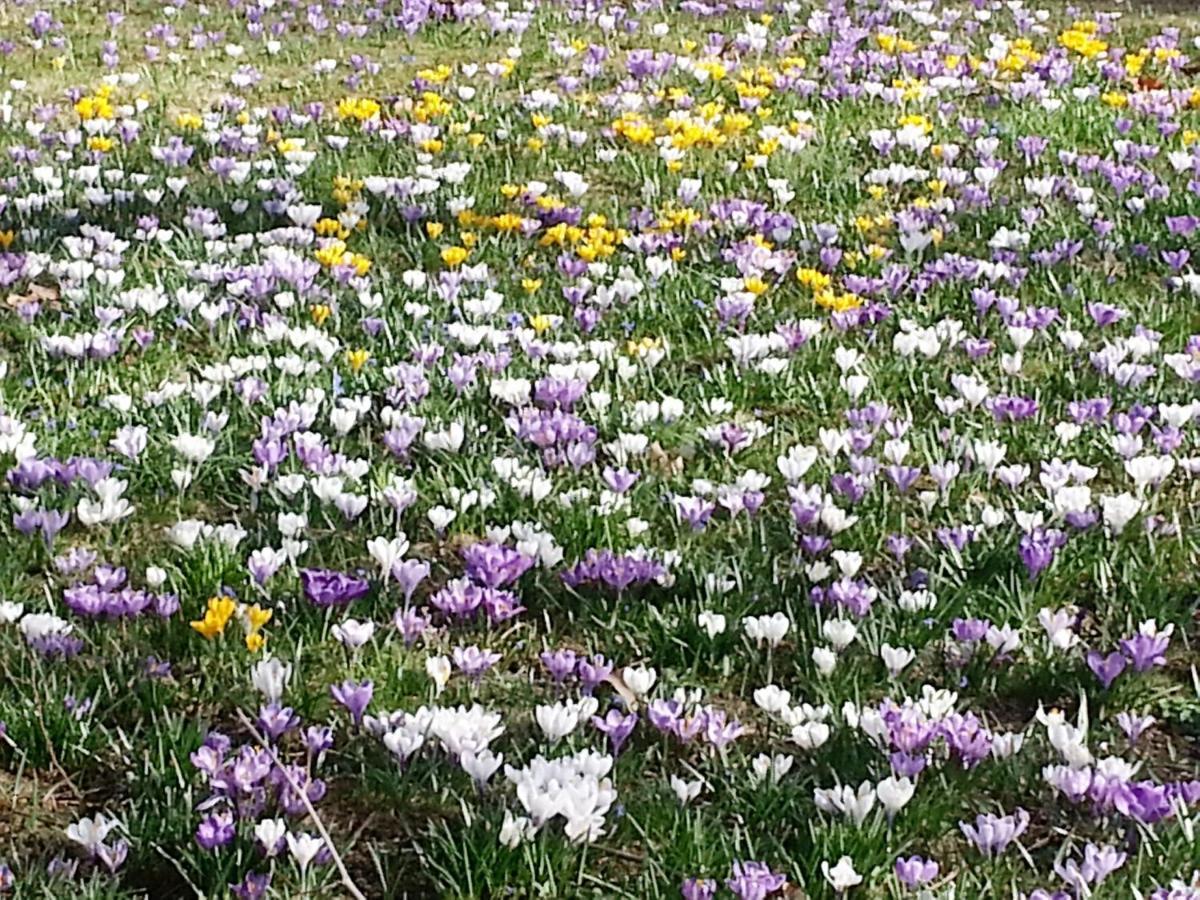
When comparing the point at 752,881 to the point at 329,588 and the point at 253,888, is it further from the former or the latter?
the point at 329,588

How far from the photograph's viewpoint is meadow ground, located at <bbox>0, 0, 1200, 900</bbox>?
9.12ft

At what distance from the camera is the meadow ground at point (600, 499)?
2.78 metres

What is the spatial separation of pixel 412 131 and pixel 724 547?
4213 mm

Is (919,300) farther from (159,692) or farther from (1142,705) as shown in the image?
(159,692)

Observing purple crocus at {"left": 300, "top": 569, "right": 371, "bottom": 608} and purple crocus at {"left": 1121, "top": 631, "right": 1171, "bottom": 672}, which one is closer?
purple crocus at {"left": 1121, "top": 631, "right": 1171, "bottom": 672}

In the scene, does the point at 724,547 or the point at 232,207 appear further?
the point at 232,207

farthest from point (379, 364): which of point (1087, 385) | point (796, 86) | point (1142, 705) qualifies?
point (796, 86)

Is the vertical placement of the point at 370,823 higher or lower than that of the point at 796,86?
lower

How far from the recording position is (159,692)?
3.14 meters

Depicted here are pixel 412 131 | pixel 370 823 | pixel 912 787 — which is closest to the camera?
pixel 912 787

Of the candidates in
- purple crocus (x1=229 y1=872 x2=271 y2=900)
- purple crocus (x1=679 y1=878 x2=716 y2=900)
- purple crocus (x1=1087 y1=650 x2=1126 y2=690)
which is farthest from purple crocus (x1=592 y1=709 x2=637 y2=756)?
purple crocus (x1=1087 y1=650 x2=1126 y2=690)

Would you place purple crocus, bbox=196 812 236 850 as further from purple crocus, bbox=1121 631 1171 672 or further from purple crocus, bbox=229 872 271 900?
purple crocus, bbox=1121 631 1171 672

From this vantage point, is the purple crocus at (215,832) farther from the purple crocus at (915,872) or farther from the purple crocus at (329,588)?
the purple crocus at (915,872)

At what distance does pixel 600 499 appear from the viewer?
4000 millimetres
